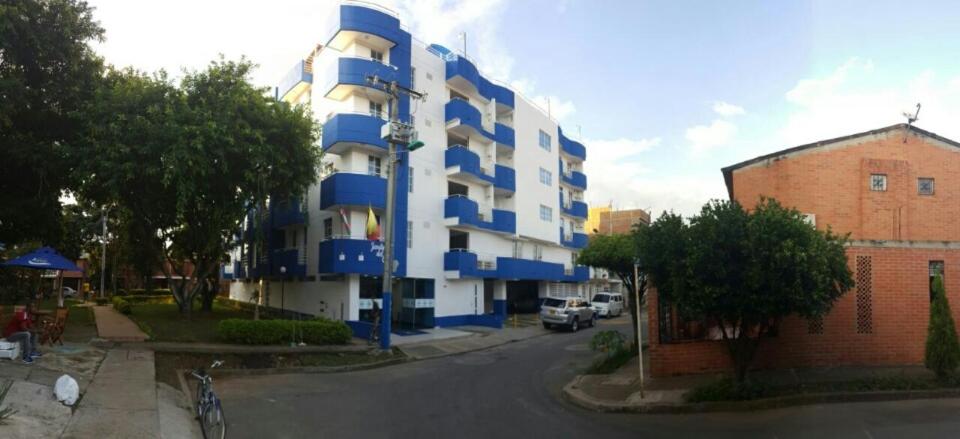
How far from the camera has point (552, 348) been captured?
870 inches

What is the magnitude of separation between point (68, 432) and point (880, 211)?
1691 centimetres

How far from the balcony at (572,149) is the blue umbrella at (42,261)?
116 ft

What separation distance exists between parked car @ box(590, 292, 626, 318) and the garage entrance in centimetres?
394

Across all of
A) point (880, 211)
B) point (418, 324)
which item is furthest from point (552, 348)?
point (880, 211)

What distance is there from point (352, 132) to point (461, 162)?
6597mm

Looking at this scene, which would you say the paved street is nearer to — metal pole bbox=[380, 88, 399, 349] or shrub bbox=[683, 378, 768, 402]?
shrub bbox=[683, 378, 768, 402]

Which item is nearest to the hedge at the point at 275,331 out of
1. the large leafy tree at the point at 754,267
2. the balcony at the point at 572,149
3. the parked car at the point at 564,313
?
the large leafy tree at the point at 754,267

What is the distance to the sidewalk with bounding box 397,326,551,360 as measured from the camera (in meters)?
20.5

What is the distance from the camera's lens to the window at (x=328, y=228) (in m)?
28.0

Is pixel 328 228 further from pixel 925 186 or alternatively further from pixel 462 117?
pixel 925 186

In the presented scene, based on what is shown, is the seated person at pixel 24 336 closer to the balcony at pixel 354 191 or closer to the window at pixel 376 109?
the balcony at pixel 354 191

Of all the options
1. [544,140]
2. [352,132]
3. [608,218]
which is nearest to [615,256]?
[352,132]

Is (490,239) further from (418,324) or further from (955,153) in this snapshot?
(955,153)

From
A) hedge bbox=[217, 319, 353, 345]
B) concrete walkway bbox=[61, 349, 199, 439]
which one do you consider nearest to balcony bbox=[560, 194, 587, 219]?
hedge bbox=[217, 319, 353, 345]
